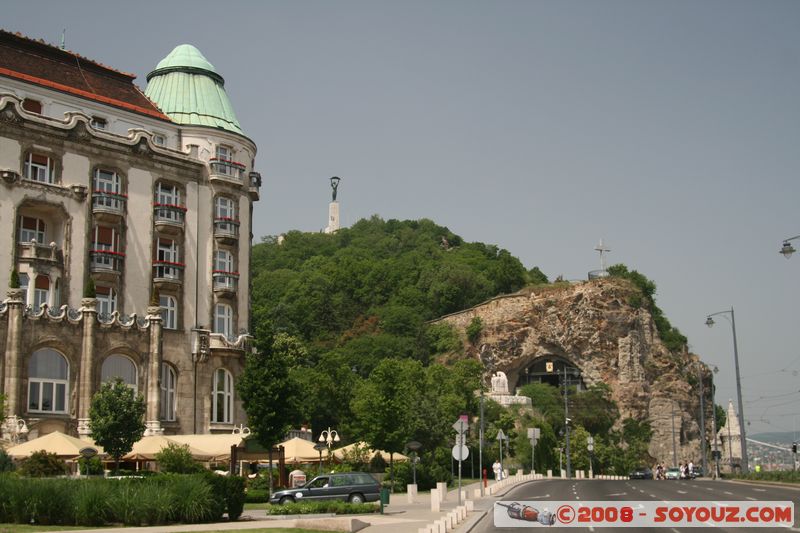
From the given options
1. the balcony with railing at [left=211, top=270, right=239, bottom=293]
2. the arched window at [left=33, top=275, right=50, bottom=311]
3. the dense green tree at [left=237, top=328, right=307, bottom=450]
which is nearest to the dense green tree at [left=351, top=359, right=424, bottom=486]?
the dense green tree at [left=237, top=328, right=307, bottom=450]

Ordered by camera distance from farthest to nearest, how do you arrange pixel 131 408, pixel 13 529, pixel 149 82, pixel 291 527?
pixel 149 82
pixel 131 408
pixel 291 527
pixel 13 529

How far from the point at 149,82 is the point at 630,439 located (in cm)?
7874

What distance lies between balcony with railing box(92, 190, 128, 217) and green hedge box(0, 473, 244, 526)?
33113mm

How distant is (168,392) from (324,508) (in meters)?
26.0

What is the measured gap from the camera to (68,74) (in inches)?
2379

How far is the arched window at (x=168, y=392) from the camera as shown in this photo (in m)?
57.5

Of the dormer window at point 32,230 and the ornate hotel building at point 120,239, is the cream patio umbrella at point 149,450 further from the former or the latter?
the dormer window at point 32,230

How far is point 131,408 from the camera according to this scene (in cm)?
4359

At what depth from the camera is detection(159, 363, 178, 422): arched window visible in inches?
2263

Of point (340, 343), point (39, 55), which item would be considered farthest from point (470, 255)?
point (39, 55)

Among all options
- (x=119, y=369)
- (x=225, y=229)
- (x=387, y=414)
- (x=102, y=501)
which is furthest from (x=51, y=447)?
(x=225, y=229)

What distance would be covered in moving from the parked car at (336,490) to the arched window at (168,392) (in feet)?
68.4

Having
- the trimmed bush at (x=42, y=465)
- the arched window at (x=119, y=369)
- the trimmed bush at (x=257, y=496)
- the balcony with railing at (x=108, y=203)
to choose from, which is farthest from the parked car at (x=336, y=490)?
the balcony with railing at (x=108, y=203)

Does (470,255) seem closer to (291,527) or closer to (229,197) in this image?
(229,197)
